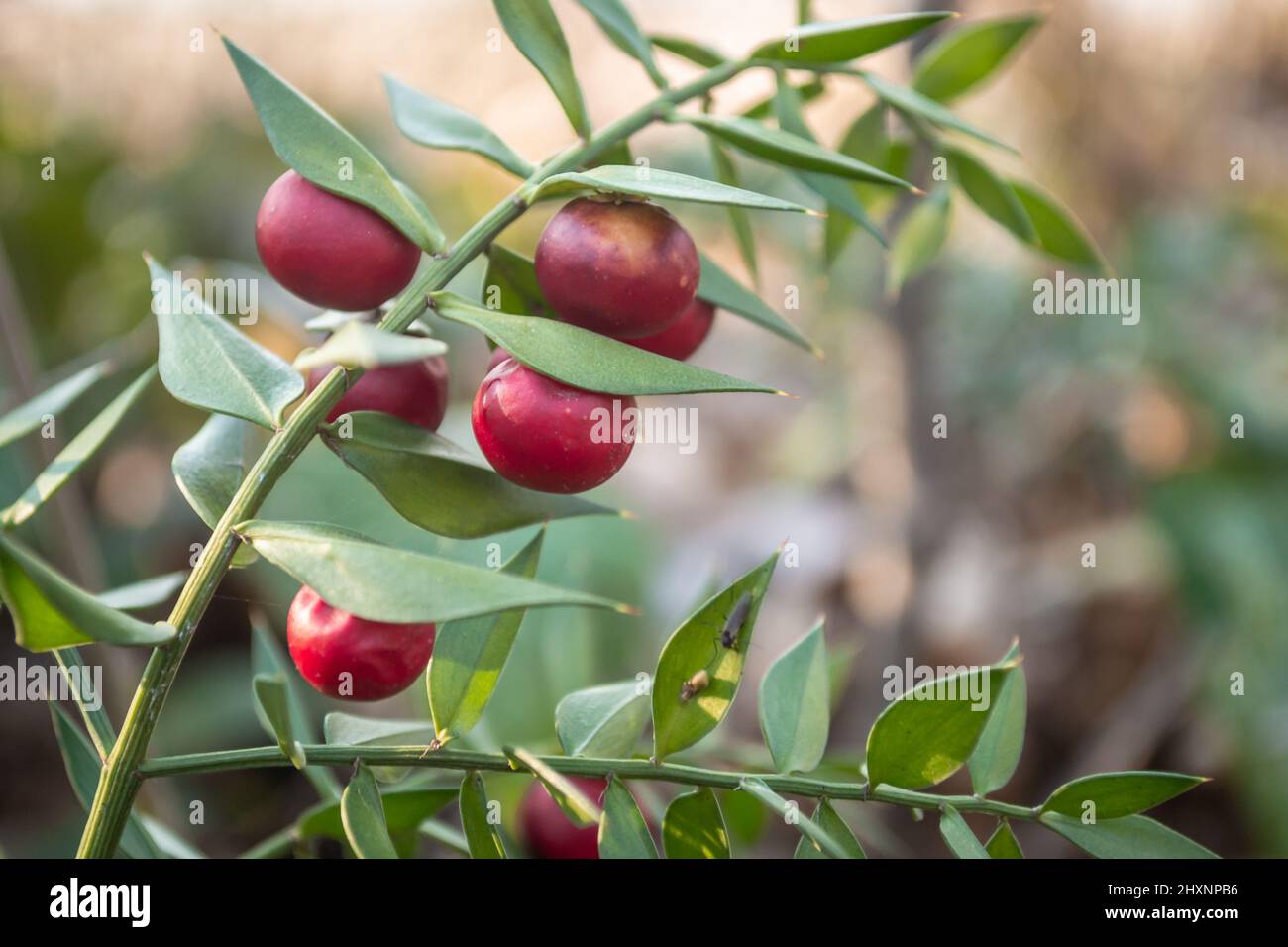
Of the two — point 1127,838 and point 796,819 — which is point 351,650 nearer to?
point 796,819

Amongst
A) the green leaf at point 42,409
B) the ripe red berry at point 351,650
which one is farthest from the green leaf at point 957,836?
the green leaf at point 42,409

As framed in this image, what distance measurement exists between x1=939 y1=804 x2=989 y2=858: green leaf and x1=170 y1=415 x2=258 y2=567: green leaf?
29 cm

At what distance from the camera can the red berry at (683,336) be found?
0.48 metres

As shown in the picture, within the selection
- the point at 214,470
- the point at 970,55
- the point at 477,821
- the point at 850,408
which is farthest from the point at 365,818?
the point at 850,408

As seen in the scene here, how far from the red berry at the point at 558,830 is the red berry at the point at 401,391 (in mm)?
230

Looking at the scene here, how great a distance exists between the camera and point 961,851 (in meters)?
0.40

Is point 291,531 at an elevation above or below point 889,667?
above

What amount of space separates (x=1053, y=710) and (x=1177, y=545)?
36 cm

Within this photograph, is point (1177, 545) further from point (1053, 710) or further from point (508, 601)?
point (508, 601)

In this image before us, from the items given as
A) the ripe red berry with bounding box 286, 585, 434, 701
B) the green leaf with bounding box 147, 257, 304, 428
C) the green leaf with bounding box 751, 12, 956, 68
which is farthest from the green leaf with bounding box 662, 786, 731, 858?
the green leaf with bounding box 751, 12, 956, 68

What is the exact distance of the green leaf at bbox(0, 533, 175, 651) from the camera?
1.02 feet

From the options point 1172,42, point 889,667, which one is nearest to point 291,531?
point 889,667

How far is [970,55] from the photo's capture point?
61cm
